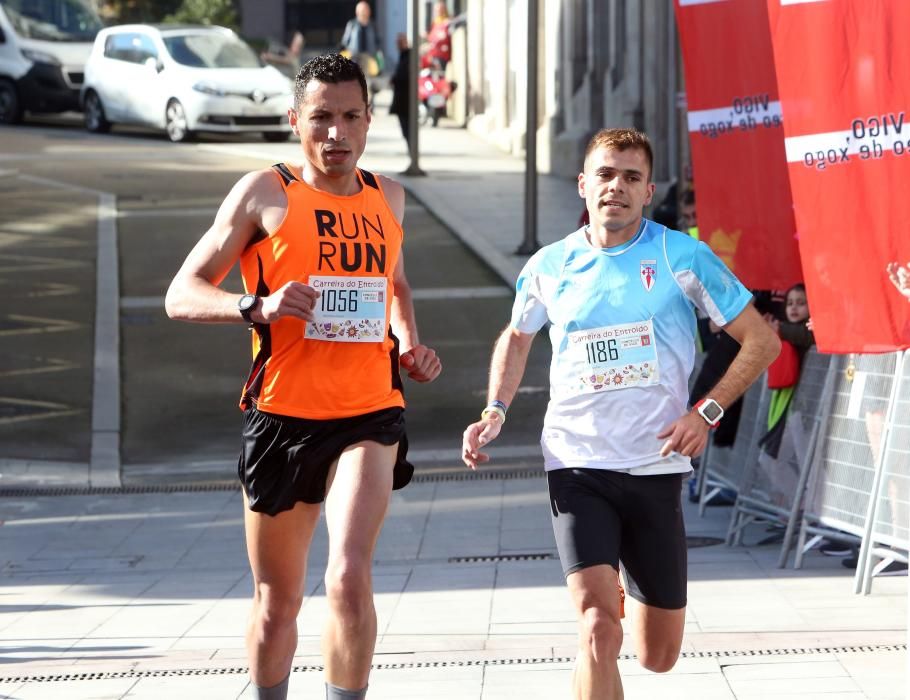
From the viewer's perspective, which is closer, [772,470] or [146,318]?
[772,470]

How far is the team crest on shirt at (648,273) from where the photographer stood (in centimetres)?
527

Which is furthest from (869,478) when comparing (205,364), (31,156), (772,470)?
(31,156)

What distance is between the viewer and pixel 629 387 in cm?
525

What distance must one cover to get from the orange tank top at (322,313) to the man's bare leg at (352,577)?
24 centimetres

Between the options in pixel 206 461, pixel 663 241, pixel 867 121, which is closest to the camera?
pixel 663 241

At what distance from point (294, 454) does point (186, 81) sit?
23433 millimetres

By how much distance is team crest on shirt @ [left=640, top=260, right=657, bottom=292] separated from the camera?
527 cm

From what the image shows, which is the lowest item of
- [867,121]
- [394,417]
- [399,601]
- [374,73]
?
[399,601]

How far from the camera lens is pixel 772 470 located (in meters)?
9.07

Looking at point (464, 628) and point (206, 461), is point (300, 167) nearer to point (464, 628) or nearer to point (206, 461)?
point (464, 628)

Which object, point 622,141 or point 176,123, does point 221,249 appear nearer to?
point 622,141

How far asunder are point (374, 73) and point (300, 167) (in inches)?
1388

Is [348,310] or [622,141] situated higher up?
[622,141]

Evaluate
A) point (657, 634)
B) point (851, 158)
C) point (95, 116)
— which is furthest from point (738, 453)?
point (95, 116)
